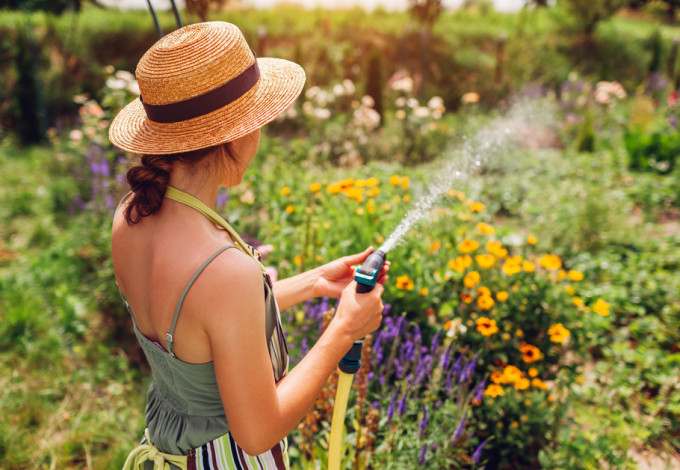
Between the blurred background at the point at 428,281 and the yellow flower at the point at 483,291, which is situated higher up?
the yellow flower at the point at 483,291

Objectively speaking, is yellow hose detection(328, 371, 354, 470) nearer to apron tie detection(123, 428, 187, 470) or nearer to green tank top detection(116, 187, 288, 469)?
green tank top detection(116, 187, 288, 469)

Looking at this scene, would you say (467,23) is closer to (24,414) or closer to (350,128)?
(350,128)

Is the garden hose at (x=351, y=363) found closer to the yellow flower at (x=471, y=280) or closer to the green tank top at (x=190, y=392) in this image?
the green tank top at (x=190, y=392)

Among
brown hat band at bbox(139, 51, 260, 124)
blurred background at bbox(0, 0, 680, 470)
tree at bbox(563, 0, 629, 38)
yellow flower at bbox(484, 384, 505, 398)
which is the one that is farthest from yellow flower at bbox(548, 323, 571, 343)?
tree at bbox(563, 0, 629, 38)

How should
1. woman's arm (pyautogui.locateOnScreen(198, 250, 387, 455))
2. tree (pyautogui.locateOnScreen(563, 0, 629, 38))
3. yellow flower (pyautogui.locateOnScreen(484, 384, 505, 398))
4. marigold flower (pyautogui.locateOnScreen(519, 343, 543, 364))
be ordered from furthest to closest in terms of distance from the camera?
1. tree (pyautogui.locateOnScreen(563, 0, 629, 38))
2. marigold flower (pyautogui.locateOnScreen(519, 343, 543, 364))
3. yellow flower (pyautogui.locateOnScreen(484, 384, 505, 398))
4. woman's arm (pyautogui.locateOnScreen(198, 250, 387, 455))

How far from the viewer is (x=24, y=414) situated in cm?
229

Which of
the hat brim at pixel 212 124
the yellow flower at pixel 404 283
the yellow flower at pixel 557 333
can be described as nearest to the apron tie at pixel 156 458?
the hat brim at pixel 212 124

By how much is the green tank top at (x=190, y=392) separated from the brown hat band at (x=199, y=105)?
17 centimetres

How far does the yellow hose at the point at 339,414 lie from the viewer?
1.18 meters

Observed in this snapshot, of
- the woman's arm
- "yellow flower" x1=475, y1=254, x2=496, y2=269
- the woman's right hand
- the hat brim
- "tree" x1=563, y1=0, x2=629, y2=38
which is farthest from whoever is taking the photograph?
"tree" x1=563, y1=0, x2=629, y2=38

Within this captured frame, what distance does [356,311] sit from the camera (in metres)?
1.05

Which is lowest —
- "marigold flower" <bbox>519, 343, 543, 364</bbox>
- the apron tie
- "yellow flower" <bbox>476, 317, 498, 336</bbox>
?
"marigold flower" <bbox>519, 343, 543, 364</bbox>

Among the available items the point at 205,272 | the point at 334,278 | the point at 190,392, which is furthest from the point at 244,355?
the point at 334,278

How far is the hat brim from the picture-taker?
3.04 feet
